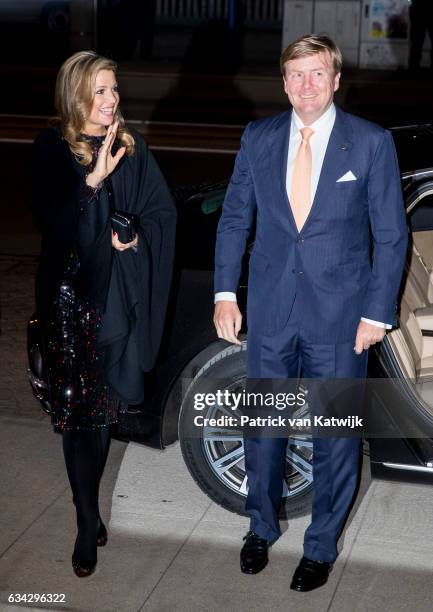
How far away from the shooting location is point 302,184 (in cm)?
400

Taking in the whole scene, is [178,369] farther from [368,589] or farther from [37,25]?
[37,25]

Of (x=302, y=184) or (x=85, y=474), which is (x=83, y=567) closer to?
(x=85, y=474)

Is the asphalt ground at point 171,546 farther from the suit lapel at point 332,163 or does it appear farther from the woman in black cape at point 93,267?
the suit lapel at point 332,163

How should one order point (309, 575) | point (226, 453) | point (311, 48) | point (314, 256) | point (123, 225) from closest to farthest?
point (311, 48) → point (314, 256) → point (123, 225) → point (309, 575) → point (226, 453)

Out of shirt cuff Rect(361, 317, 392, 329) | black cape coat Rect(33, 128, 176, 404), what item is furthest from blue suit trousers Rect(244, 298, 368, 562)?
black cape coat Rect(33, 128, 176, 404)

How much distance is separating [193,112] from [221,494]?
14.6 meters

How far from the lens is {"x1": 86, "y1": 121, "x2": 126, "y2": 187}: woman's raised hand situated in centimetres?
400

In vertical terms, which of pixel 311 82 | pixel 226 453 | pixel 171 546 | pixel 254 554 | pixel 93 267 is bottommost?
pixel 171 546

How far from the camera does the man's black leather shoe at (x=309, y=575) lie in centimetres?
422

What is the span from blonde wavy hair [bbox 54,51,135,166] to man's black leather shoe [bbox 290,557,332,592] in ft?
5.71

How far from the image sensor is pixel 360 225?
157 inches

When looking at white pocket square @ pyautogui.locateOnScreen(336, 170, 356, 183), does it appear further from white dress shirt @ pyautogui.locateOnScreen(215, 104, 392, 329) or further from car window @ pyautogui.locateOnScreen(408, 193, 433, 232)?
car window @ pyautogui.locateOnScreen(408, 193, 433, 232)

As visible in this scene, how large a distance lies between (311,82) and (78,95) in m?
0.84

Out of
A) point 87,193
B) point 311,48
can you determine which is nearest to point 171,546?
point 87,193
